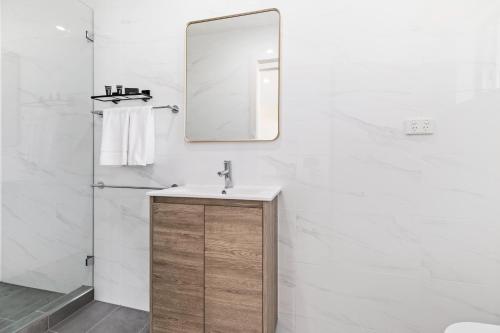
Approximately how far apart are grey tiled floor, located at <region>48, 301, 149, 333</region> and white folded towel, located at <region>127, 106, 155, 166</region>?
107 cm

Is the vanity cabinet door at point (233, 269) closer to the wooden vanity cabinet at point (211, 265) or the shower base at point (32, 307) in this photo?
the wooden vanity cabinet at point (211, 265)

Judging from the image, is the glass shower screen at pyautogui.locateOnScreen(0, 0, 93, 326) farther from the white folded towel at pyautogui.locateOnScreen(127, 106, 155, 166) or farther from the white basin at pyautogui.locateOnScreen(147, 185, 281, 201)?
the white basin at pyautogui.locateOnScreen(147, 185, 281, 201)

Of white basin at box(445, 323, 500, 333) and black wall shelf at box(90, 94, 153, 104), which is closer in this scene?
white basin at box(445, 323, 500, 333)

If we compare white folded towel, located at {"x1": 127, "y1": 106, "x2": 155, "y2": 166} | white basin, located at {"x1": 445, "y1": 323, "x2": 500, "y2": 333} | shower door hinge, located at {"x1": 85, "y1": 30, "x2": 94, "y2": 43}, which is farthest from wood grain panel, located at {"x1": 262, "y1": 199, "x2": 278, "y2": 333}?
shower door hinge, located at {"x1": 85, "y1": 30, "x2": 94, "y2": 43}

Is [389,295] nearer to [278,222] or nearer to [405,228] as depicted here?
[405,228]

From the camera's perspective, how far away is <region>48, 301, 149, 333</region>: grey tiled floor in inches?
68.7

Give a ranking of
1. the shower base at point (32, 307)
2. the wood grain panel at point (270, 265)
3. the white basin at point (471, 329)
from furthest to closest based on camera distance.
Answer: the shower base at point (32, 307) → the wood grain panel at point (270, 265) → the white basin at point (471, 329)

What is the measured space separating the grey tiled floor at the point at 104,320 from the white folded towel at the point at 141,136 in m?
1.07

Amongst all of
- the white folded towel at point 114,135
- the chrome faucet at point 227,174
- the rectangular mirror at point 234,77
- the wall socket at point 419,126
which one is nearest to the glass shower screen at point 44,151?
the white folded towel at point 114,135

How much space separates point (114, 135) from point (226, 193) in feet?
3.05

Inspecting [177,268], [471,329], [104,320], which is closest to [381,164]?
[471,329]

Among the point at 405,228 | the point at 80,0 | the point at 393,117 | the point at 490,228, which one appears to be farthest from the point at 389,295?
the point at 80,0

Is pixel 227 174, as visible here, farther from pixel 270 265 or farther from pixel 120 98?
pixel 120 98

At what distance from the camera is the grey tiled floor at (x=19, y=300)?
162 cm
